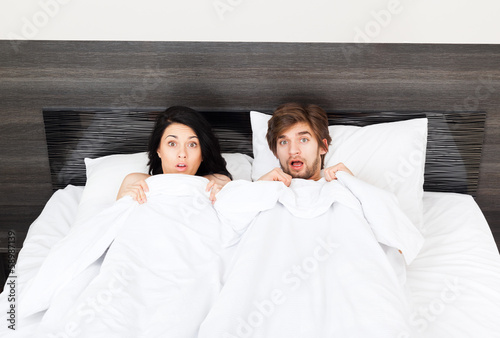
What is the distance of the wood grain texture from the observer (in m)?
2.15

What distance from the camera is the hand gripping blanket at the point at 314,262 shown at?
1328 millimetres

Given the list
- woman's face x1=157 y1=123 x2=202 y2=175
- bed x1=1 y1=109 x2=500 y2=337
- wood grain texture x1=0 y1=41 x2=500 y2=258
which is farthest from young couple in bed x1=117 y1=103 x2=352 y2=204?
wood grain texture x1=0 y1=41 x2=500 y2=258

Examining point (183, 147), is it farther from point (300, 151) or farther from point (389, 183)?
point (389, 183)

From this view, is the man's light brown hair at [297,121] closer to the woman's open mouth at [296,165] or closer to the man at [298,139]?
the man at [298,139]

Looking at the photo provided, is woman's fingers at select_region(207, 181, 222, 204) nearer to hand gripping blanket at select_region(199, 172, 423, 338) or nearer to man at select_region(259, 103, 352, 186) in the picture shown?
hand gripping blanket at select_region(199, 172, 423, 338)

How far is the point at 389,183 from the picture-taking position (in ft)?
6.66

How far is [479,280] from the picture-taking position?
1.66m

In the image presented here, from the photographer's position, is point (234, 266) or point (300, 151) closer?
point (234, 266)

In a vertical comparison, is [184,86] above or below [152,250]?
above

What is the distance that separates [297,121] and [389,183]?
463 millimetres

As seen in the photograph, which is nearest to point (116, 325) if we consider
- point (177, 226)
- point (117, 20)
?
point (177, 226)

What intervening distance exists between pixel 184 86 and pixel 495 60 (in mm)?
1379

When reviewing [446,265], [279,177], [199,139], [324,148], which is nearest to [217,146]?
[199,139]

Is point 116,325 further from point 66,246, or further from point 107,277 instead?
point 66,246
